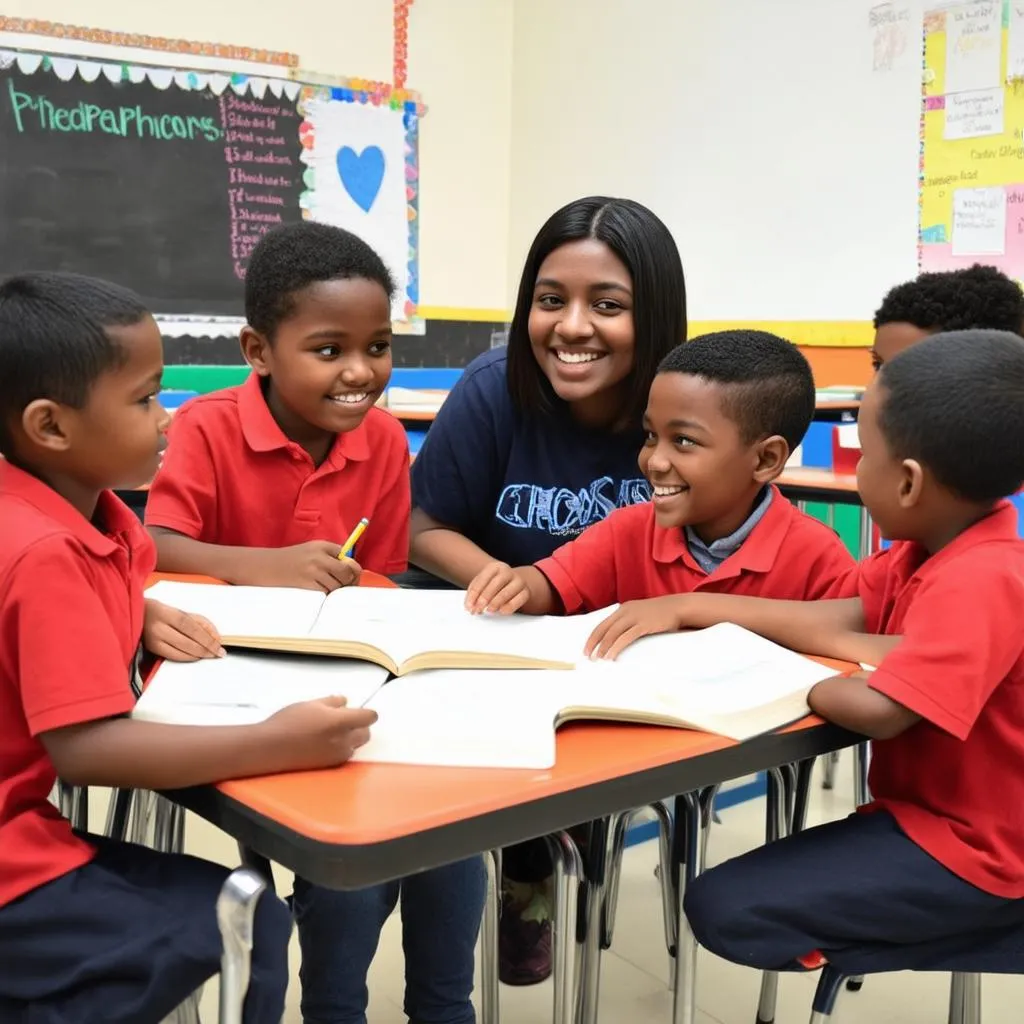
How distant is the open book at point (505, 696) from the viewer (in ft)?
2.71

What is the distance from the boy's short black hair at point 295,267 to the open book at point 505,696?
2.29 feet

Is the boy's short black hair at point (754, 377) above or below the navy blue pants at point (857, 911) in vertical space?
above

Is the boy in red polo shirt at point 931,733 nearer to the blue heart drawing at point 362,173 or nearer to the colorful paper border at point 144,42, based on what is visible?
the colorful paper border at point 144,42

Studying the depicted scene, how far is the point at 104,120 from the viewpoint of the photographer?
12.9ft

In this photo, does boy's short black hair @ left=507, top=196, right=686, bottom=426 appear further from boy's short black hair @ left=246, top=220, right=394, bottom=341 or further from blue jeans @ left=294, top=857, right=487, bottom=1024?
blue jeans @ left=294, top=857, right=487, bottom=1024

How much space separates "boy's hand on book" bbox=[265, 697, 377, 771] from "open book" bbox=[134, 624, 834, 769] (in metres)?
0.03

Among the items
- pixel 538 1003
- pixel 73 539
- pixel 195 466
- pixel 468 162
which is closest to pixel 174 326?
pixel 468 162

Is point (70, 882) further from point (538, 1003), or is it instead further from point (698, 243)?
point (698, 243)

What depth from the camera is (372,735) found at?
84cm

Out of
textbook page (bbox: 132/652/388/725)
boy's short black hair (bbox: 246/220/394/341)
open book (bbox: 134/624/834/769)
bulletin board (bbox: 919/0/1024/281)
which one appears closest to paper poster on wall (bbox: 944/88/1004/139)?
bulletin board (bbox: 919/0/1024/281)

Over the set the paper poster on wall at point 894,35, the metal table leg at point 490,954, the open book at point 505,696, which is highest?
the paper poster on wall at point 894,35

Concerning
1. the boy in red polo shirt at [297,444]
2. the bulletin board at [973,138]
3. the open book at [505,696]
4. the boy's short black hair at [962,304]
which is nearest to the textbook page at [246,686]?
the open book at [505,696]

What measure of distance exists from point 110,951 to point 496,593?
535 mm

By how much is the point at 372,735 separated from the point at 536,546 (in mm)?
845
